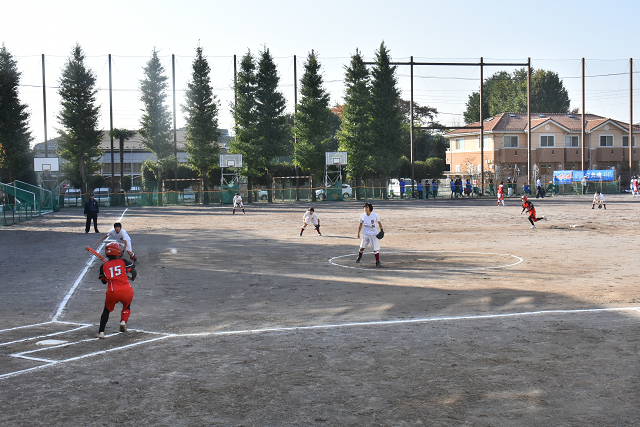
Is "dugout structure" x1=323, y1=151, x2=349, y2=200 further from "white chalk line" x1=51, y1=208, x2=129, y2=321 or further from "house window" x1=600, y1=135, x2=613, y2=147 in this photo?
"white chalk line" x1=51, y1=208, x2=129, y2=321

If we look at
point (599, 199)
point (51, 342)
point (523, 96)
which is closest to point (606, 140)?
point (523, 96)

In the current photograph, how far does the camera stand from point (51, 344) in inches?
355

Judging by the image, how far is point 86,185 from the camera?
2530 inches

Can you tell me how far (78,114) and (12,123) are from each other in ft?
22.3

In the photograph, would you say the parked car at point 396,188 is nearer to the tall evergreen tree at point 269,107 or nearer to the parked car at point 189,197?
the tall evergreen tree at point 269,107

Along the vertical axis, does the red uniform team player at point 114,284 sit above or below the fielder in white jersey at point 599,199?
below

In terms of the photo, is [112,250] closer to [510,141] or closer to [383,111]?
[383,111]

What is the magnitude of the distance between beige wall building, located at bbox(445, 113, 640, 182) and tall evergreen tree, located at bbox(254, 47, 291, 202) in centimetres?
2503

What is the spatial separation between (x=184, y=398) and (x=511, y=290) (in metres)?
8.41

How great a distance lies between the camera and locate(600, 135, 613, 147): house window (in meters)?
78.8

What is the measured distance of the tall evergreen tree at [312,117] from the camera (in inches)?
2411

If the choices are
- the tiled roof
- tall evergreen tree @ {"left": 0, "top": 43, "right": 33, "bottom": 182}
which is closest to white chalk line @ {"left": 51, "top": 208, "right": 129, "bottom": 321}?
tall evergreen tree @ {"left": 0, "top": 43, "right": 33, "bottom": 182}

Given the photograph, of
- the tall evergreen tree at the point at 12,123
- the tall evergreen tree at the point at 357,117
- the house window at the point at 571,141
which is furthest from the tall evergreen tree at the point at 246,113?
the house window at the point at 571,141

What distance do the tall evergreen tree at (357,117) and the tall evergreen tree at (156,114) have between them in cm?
1885
